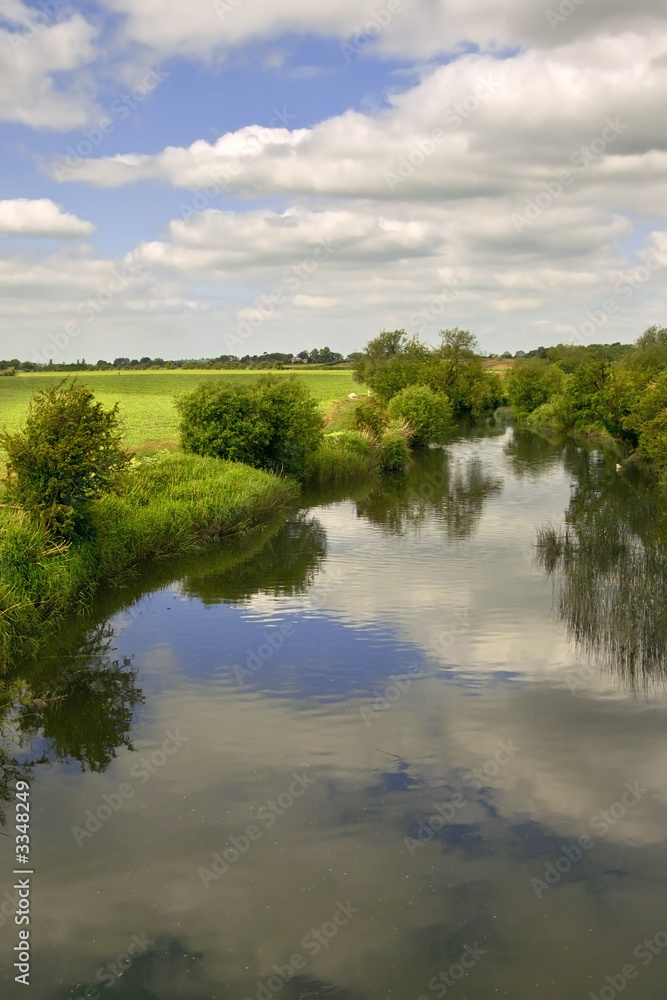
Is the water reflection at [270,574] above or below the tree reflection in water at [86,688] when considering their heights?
above

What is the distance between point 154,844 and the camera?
9422 mm

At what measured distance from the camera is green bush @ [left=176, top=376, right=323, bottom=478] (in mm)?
30500

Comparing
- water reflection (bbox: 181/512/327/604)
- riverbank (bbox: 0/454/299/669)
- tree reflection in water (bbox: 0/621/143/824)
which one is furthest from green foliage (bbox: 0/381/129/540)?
tree reflection in water (bbox: 0/621/143/824)

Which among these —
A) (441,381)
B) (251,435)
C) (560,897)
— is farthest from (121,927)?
(441,381)

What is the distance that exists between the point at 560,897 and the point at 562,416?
53048mm

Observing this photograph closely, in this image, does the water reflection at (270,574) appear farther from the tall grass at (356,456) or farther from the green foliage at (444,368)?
the green foliage at (444,368)

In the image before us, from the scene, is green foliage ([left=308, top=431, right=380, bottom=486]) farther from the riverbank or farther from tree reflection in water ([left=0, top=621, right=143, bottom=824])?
tree reflection in water ([left=0, top=621, right=143, bottom=824])

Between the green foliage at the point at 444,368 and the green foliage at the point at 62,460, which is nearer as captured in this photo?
the green foliage at the point at 62,460

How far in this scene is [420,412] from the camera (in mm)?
49906

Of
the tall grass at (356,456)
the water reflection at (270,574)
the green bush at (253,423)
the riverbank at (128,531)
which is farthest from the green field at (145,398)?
the water reflection at (270,574)

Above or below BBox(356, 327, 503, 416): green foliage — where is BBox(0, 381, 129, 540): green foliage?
below

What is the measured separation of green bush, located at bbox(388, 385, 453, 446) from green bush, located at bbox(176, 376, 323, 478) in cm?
1666

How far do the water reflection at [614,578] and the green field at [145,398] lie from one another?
38.8 ft

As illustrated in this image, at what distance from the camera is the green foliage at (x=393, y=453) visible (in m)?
41.7
